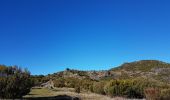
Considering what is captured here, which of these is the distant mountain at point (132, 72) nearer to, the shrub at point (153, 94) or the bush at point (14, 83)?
the bush at point (14, 83)

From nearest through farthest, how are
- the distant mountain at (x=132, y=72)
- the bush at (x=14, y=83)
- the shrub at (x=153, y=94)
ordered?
the shrub at (x=153, y=94)
the bush at (x=14, y=83)
the distant mountain at (x=132, y=72)

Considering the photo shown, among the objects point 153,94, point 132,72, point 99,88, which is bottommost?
point 153,94

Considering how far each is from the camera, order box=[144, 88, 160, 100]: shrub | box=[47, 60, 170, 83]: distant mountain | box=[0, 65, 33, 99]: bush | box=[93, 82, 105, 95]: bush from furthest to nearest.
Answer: box=[47, 60, 170, 83]: distant mountain < box=[93, 82, 105, 95]: bush < box=[0, 65, 33, 99]: bush < box=[144, 88, 160, 100]: shrub

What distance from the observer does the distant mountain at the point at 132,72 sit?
100 m

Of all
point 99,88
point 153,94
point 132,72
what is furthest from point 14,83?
point 132,72

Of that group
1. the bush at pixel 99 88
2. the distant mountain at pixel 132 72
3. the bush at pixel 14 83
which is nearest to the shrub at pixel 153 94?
the bush at pixel 14 83

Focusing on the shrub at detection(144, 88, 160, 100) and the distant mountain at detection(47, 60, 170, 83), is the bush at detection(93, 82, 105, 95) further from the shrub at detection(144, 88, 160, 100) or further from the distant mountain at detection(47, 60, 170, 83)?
the distant mountain at detection(47, 60, 170, 83)

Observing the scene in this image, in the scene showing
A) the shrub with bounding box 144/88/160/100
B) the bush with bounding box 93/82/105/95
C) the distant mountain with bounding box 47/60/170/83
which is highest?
the distant mountain with bounding box 47/60/170/83

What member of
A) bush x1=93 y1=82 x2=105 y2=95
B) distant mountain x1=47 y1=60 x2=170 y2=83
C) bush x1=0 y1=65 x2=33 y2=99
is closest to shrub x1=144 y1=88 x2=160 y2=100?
bush x1=0 y1=65 x2=33 y2=99

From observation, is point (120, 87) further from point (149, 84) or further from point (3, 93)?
point (3, 93)

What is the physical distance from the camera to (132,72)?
363 ft

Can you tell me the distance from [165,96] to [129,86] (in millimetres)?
10987

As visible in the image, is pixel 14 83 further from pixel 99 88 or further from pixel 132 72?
pixel 132 72

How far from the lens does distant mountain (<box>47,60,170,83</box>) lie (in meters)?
100
